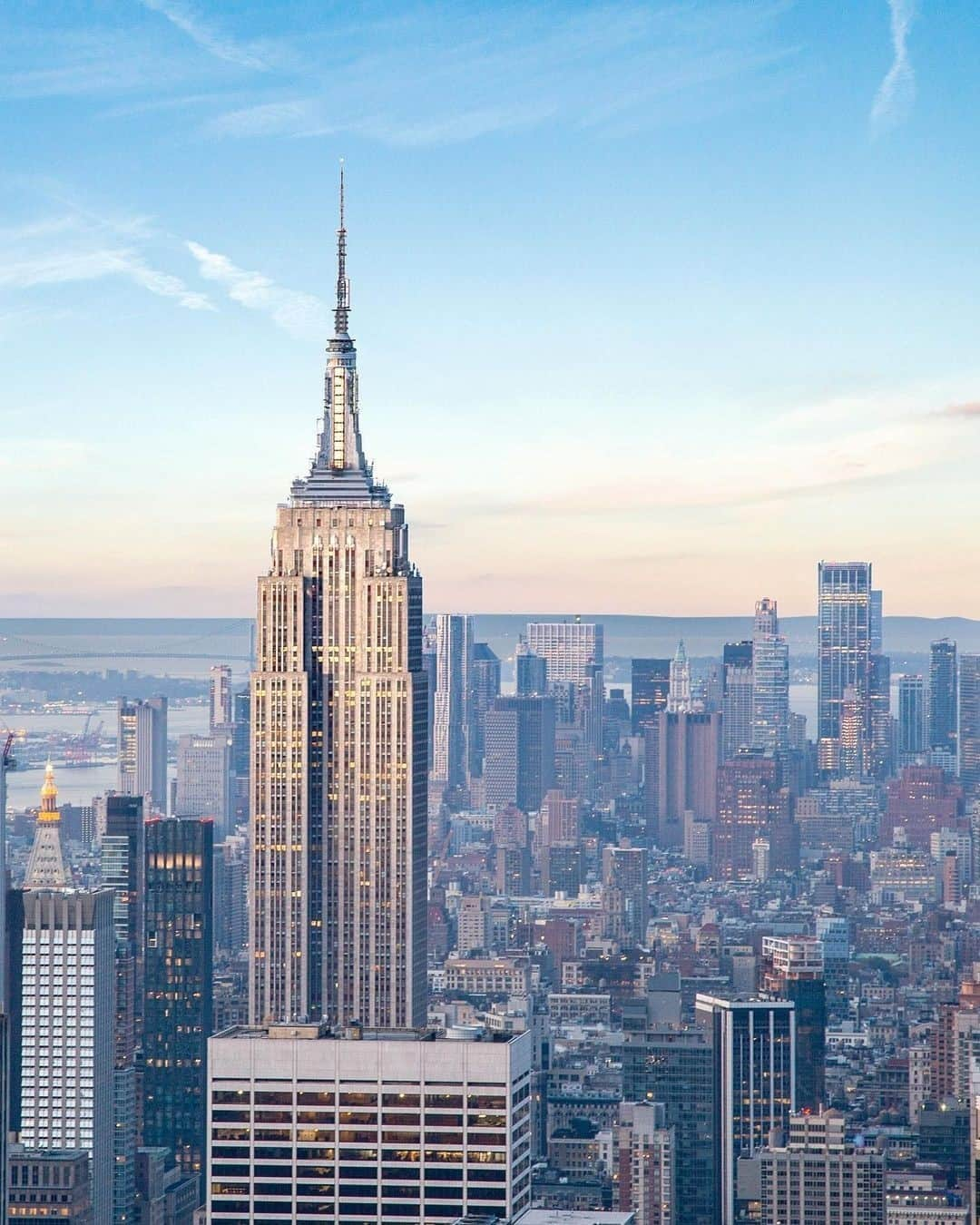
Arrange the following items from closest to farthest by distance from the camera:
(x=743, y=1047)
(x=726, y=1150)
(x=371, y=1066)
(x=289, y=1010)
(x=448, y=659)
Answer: (x=371, y=1066) → (x=289, y=1010) → (x=726, y=1150) → (x=743, y=1047) → (x=448, y=659)

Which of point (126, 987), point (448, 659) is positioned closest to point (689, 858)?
point (448, 659)

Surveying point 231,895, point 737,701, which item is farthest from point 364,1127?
point 737,701

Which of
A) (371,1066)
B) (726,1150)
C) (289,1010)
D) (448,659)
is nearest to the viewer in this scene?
(371,1066)

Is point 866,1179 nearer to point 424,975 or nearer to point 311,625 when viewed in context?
point 424,975

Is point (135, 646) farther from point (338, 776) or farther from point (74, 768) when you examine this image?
point (338, 776)

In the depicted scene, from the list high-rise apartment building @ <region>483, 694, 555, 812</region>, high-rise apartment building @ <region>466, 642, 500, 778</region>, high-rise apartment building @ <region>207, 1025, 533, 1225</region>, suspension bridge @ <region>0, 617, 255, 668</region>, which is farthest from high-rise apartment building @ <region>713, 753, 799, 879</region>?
high-rise apartment building @ <region>207, 1025, 533, 1225</region>

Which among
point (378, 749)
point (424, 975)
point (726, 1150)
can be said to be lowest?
point (726, 1150)

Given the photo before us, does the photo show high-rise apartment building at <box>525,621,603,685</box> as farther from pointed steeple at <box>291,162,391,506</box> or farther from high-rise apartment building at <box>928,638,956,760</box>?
pointed steeple at <box>291,162,391,506</box>

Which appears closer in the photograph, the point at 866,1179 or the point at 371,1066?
the point at 371,1066
